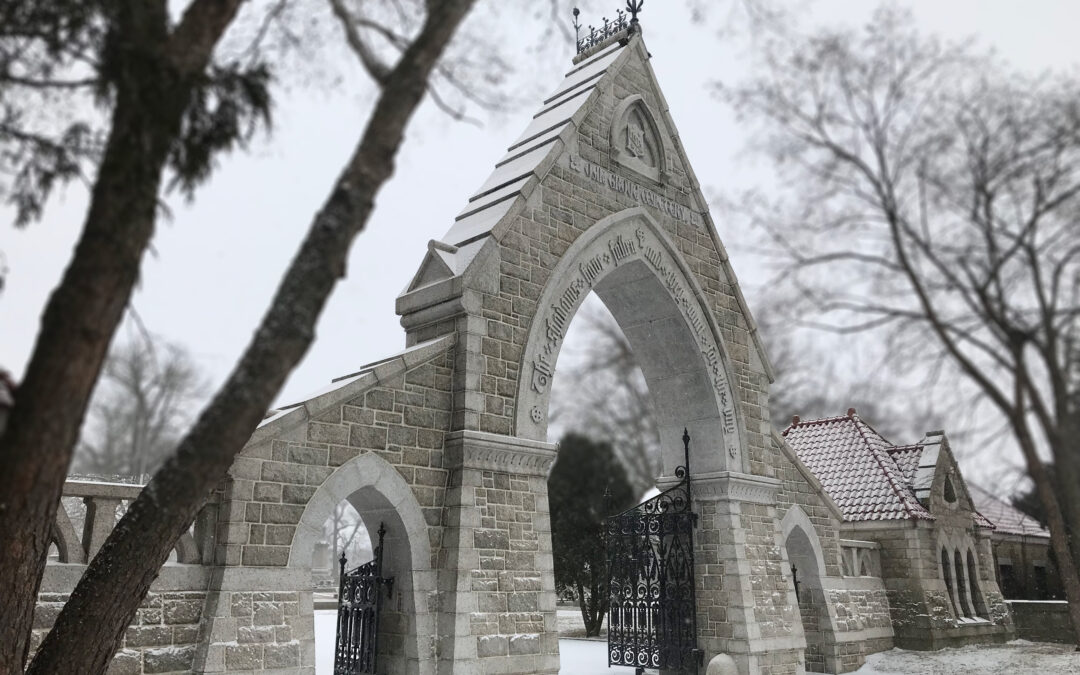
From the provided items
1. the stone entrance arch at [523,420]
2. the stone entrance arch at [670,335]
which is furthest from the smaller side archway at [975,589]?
the stone entrance arch at [670,335]

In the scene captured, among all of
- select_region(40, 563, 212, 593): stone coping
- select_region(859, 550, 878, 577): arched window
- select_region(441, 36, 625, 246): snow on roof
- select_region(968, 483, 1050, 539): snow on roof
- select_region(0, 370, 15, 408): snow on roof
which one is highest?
select_region(441, 36, 625, 246): snow on roof

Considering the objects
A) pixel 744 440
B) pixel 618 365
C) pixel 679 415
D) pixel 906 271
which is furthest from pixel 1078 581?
pixel 618 365

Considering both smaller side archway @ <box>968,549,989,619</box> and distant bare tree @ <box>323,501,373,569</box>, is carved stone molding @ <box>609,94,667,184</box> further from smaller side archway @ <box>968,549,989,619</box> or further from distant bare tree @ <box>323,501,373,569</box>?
distant bare tree @ <box>323,501,373,569</box>

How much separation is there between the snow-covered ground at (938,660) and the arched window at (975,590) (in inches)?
33.3

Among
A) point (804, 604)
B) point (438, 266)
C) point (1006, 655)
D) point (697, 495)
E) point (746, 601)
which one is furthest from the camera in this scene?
point (1006, 655)

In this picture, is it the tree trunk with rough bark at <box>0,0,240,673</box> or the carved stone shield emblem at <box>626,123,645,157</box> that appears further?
the carved stone shield emblem at <box>626,123,645,157</box>

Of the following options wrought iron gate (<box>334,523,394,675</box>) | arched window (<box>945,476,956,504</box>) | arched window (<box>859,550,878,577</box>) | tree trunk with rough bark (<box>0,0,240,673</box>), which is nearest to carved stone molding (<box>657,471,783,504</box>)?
arched window (<box>859,550,878,577</box>)

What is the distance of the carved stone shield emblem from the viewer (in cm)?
1173

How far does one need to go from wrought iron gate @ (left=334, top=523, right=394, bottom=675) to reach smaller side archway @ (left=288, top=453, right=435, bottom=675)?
0.36 feet

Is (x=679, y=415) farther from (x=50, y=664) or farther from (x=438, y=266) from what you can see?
(x=50, y=664)

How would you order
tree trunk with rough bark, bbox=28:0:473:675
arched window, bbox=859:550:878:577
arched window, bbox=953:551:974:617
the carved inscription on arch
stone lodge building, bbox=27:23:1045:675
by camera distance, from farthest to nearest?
1. arched window, bbox=953:551:974:617
2. arched window, bbox=859:550:878:577
3. the carved inscription on arch
4. stone lodge building, bbox=27:23:1045:675
5. tree trunk with rough bark, bbox=28:0:473:675

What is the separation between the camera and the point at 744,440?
12.2 metres

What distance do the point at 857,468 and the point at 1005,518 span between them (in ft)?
30.7

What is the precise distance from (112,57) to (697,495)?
9405 mm
